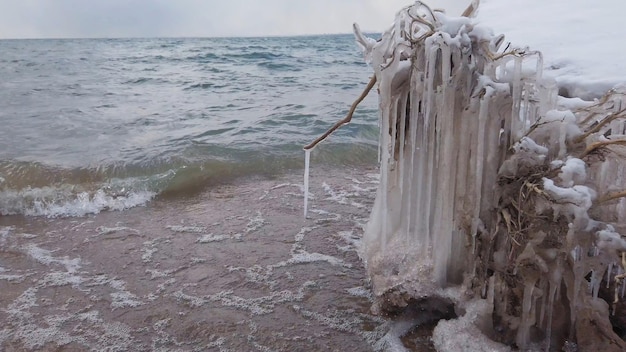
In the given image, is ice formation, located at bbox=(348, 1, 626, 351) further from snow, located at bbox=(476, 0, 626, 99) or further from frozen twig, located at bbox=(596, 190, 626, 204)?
snow, located at bbox=(476, 0, 626, 99)

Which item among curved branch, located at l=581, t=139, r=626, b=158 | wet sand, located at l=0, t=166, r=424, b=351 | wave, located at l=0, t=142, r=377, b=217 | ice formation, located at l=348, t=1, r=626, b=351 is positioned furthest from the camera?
wave, located at l=0, t=142, r=377, b=217

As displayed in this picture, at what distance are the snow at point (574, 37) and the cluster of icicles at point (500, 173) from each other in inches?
14.9

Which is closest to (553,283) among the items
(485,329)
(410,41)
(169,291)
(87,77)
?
(485,329)

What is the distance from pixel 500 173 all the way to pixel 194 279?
99.7 inches

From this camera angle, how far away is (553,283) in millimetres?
2336

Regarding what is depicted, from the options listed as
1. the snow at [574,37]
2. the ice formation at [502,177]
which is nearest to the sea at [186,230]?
the ice formation at [502,177]

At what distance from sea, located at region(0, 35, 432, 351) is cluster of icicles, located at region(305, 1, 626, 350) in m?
0.66

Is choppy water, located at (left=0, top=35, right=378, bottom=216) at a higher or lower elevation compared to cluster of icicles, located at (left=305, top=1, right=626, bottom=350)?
lower

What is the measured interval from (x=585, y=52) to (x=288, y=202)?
345 centimetres

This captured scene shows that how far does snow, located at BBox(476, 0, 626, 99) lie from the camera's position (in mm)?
2787

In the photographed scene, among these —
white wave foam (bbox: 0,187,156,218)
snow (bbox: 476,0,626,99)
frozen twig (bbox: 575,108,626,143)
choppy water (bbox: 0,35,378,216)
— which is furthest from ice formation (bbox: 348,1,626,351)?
choppy water (bbox: 0,35,378,216)

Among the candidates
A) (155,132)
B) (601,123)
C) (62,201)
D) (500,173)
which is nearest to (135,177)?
(62,201)

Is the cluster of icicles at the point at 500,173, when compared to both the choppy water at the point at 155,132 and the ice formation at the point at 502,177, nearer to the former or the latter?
the ice formation at the point at 502,177

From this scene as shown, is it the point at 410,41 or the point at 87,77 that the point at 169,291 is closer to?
the point at 410,41
